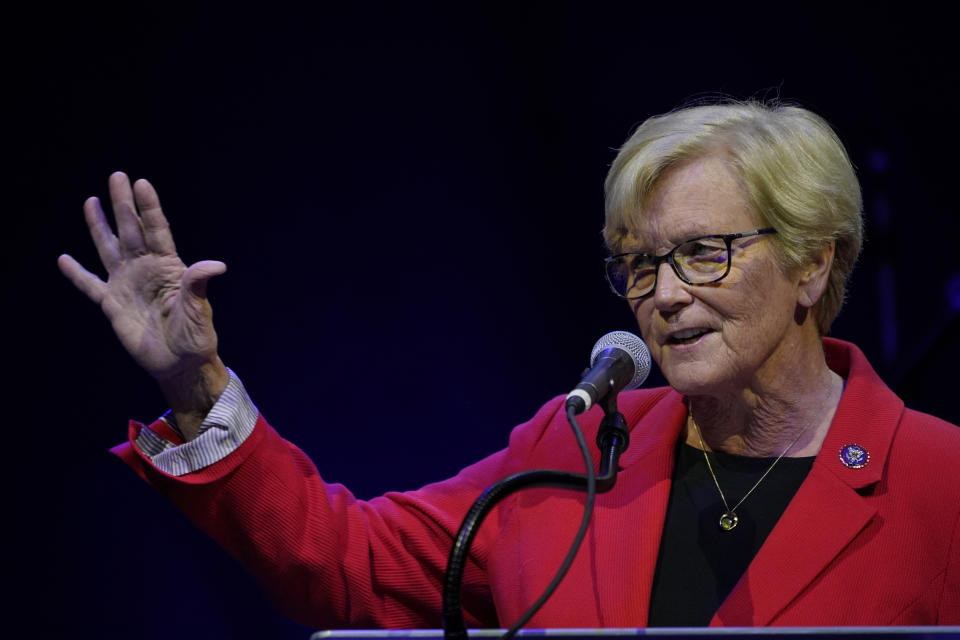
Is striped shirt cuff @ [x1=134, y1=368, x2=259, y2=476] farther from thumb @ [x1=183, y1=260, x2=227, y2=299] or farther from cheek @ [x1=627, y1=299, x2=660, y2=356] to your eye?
cheek @ [x1=627, y1=299, x2=660, y2=356]

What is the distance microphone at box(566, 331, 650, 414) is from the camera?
4.32ft

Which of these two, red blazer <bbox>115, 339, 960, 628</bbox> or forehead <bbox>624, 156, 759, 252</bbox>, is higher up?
forehead <bbox>624, 156, 759, 252</bbox>

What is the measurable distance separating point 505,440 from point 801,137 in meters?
1.59

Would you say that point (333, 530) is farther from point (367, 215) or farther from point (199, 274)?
point (367, 215)

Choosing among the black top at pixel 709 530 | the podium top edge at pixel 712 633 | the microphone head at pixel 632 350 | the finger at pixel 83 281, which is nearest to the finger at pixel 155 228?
the finger at pixel 83 281

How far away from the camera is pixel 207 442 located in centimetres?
162

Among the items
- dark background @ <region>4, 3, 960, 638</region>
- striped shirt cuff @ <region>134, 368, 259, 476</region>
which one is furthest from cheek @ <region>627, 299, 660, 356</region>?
dark background @ <region>4, 3, 960, 638</region>

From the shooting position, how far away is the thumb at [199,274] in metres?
1.59

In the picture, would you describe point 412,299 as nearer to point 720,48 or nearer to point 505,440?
point 505,440

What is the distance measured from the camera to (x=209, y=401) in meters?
1.67

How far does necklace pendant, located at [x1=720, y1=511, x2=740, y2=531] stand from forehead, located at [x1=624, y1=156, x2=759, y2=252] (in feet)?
1.65

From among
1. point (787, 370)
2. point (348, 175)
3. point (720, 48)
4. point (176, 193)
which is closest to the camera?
point (787, 370)

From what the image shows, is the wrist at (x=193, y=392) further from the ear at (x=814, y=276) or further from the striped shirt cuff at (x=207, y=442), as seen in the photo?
the ear at (x=814, y=276)

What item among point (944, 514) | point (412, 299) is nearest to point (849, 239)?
point (944, 514)
